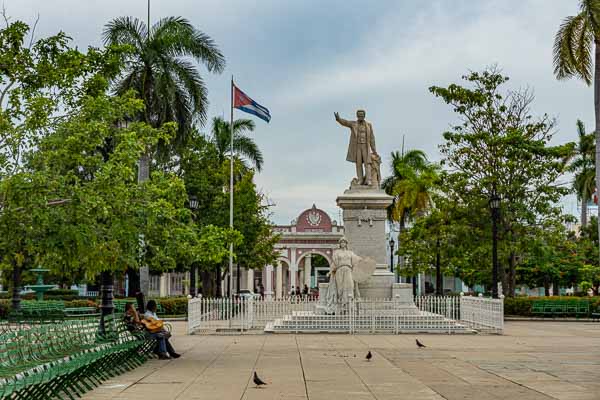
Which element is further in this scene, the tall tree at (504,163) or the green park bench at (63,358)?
the tall tree at (504,163)

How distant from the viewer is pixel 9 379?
28.6 feet

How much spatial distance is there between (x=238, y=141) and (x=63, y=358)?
3583 cm

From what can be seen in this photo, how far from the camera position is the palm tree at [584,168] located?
56469mm

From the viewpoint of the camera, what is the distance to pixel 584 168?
5909 centimetres

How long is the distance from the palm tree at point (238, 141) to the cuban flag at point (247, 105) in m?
9.22

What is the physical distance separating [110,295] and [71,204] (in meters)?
4.06

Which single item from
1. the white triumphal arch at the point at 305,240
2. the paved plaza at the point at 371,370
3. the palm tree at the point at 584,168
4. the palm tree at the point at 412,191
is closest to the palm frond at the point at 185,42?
the paved plaza at the point at 371,370

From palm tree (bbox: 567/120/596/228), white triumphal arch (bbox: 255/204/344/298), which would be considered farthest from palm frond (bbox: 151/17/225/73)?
white triumphal arch (bbox: 255/204/344/298)

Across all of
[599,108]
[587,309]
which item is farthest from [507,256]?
[599,108]

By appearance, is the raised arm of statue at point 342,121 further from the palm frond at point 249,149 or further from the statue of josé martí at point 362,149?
the palm frond at point 249,149

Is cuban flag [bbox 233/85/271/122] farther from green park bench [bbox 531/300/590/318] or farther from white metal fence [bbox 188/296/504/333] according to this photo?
green park bench [bbox 531/300/590/318]

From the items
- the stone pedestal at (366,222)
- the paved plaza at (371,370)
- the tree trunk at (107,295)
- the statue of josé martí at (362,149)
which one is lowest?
the paved plaza at (371,370)

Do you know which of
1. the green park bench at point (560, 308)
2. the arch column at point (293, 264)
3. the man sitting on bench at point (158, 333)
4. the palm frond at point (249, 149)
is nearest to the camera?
the man sitting on bench at point (158, 333)

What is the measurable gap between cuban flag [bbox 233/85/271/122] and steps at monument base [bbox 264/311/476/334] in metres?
14.1
